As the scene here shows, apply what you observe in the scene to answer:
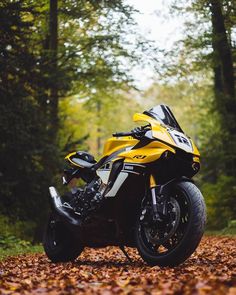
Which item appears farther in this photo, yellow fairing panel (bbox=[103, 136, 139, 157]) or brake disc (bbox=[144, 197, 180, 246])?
yellow fairing panel (bbox=[103, 136, 139, 157])

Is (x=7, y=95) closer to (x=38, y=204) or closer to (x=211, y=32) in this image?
(x=38, y=204)

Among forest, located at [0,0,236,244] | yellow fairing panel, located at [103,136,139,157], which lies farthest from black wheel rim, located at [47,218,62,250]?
forest, located at [0,0,236,244]

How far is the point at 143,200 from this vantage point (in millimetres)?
5918

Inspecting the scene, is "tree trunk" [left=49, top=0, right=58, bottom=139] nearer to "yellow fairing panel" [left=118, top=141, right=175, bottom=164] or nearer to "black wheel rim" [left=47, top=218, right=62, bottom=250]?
"black wheel rim" [left=47, top=218, right=62, bottom=250]

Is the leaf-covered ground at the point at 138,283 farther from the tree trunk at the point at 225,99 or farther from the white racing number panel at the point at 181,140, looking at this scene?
the tree trunk at the point at 225,99

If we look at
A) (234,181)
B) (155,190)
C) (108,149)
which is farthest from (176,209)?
(234,181)

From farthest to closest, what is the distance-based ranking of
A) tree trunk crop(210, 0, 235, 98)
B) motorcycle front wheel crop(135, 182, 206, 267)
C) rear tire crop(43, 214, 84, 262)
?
tree trunk crop(210, 0, 235, 98), rear tire crop(43, 214, 84, 262), motorcycle front wheel crop(135, 182, 206, 267)

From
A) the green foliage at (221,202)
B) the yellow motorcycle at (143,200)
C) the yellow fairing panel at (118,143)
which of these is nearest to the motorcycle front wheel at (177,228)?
the yellow motorcycle at (143,200)

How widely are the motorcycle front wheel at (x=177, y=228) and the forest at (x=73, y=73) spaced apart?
5.57 m

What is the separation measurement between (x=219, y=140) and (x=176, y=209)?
10.3 m

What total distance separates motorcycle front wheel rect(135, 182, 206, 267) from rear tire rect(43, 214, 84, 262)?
65.9 inches

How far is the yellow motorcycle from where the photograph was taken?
5449 mm

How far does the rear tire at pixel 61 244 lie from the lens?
23.4ft

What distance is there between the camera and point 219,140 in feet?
50.6
